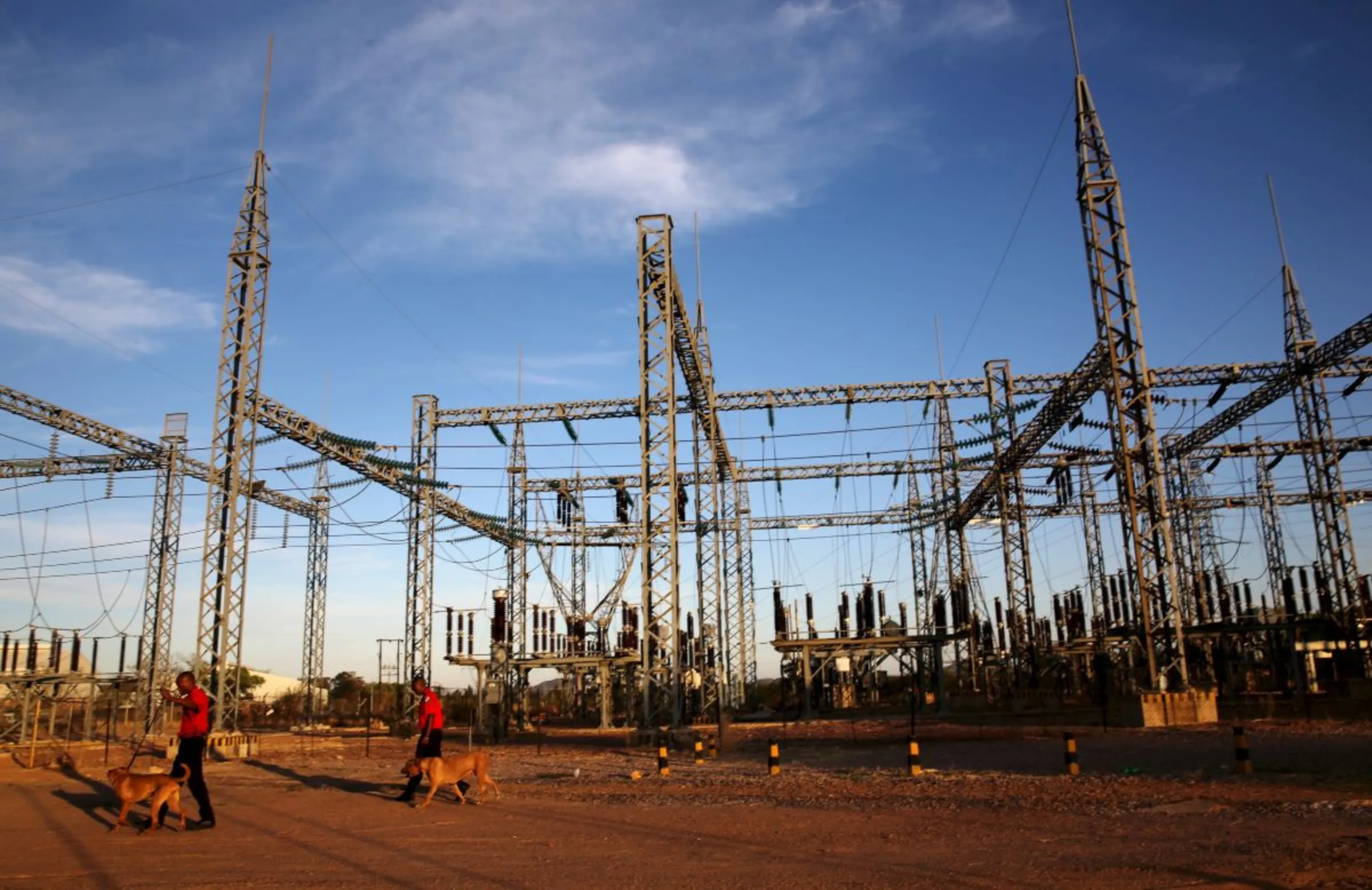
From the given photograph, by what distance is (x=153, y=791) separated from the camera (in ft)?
36.1

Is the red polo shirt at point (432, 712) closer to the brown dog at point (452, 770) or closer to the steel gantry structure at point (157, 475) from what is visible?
the brown dog at point (452, 770)

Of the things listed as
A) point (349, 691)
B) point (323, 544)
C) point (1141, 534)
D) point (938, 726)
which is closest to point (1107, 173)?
point (1141, 534)

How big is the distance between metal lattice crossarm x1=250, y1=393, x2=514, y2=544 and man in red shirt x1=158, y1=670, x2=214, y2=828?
12.3 metres

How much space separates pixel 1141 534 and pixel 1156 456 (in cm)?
180

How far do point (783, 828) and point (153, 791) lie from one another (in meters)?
6.91

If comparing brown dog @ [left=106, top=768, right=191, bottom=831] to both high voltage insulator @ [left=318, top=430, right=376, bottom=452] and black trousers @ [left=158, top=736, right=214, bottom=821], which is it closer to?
black trousers @ [left=158, top=736, right=214, bottom=821]

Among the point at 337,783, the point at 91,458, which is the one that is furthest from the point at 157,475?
the point at 337,783

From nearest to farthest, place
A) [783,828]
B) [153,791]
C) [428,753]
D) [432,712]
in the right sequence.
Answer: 1. [783,828]
2. [153,791]
3. [432,712]
4. [428,753]

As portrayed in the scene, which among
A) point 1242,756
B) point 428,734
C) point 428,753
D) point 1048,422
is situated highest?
point 1048,422

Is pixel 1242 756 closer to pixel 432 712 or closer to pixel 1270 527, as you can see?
pixel 432 712

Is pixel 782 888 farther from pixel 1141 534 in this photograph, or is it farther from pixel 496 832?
pixel 1141 534

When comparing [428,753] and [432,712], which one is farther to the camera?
[428,753]

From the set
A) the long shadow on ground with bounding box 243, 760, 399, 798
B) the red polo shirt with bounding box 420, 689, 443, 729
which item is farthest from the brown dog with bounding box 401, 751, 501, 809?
the long shadow on ground with bounding box 243, 760, 399, 798

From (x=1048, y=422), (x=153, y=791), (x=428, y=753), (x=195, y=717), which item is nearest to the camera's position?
(x=153, y=791)
